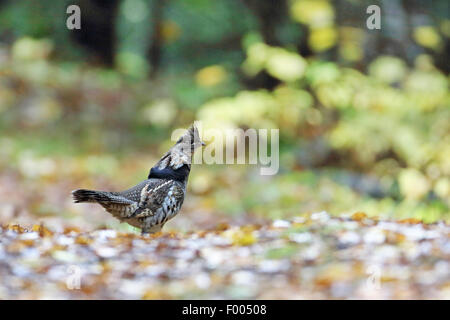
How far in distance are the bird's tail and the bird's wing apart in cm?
29

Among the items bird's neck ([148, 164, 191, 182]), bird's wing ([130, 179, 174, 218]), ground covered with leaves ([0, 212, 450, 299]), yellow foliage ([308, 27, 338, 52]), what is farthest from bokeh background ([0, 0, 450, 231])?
ground covered with leaves ([0, 212, 450, 299])

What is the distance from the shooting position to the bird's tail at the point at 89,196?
426 centimetres

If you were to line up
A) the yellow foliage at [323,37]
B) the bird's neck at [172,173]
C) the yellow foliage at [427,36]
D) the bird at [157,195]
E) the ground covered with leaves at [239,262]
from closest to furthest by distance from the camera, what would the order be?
the ground covered with leaves at [239,262] → the bird at [157,195] → the bird's neck at [172,173] → the yellow foliage at [427,36] → the yellow foliage at [323,37]

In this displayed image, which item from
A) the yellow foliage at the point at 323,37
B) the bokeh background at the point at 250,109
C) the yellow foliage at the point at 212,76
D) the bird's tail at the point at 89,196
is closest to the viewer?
the bird's tail at the point at 89,196

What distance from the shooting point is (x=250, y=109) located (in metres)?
8.54

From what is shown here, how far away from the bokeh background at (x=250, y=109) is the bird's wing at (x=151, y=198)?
1.34 m

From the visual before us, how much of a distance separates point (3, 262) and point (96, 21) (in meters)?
8.99

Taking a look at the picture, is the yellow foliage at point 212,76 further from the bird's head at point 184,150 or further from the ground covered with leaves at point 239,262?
the ground covered with leaves at point 239,262

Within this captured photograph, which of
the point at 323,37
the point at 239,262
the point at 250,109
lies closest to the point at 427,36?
the point at 323,37

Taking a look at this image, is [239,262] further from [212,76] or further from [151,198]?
[212,76]

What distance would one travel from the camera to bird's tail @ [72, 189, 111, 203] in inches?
168

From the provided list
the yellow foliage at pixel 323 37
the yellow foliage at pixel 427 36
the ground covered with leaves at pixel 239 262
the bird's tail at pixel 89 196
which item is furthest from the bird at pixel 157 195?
the yellow foliage at pixel 427 36
